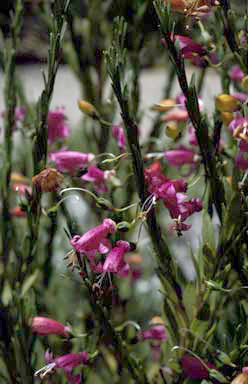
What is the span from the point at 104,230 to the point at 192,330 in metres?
0.12

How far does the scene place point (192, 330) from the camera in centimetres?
54

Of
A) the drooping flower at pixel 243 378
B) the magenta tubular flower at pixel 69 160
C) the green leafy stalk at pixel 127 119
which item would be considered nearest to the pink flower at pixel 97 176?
the magenta tubular flower at pixel 69 160

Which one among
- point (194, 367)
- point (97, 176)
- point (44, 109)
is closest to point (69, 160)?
point (97, 176)

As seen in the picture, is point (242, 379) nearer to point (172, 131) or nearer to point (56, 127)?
point (172, 131)

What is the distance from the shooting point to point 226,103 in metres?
0.54

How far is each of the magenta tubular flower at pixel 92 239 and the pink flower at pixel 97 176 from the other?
12cm

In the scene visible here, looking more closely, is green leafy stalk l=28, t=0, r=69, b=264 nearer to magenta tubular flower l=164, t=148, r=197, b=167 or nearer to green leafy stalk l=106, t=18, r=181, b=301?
green leafy stalk l=106, t=18, r=181, b=301

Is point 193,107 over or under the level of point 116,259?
over

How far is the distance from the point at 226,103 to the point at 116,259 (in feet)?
0.55

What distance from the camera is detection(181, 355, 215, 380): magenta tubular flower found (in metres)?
0.52

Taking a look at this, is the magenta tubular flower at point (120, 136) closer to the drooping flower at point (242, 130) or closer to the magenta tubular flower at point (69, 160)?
the magenta tubular flower at point (69, 160)

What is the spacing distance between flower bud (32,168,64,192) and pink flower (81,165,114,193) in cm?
11

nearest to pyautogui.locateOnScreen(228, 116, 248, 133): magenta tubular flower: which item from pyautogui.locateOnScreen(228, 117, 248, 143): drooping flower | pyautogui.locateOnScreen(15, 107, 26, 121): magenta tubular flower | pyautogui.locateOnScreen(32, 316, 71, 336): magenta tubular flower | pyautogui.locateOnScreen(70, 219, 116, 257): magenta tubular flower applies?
pyautogui.locateOnScreen(228, 117, 248, 143): drooping flower

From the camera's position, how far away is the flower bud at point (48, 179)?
503 millimetres
